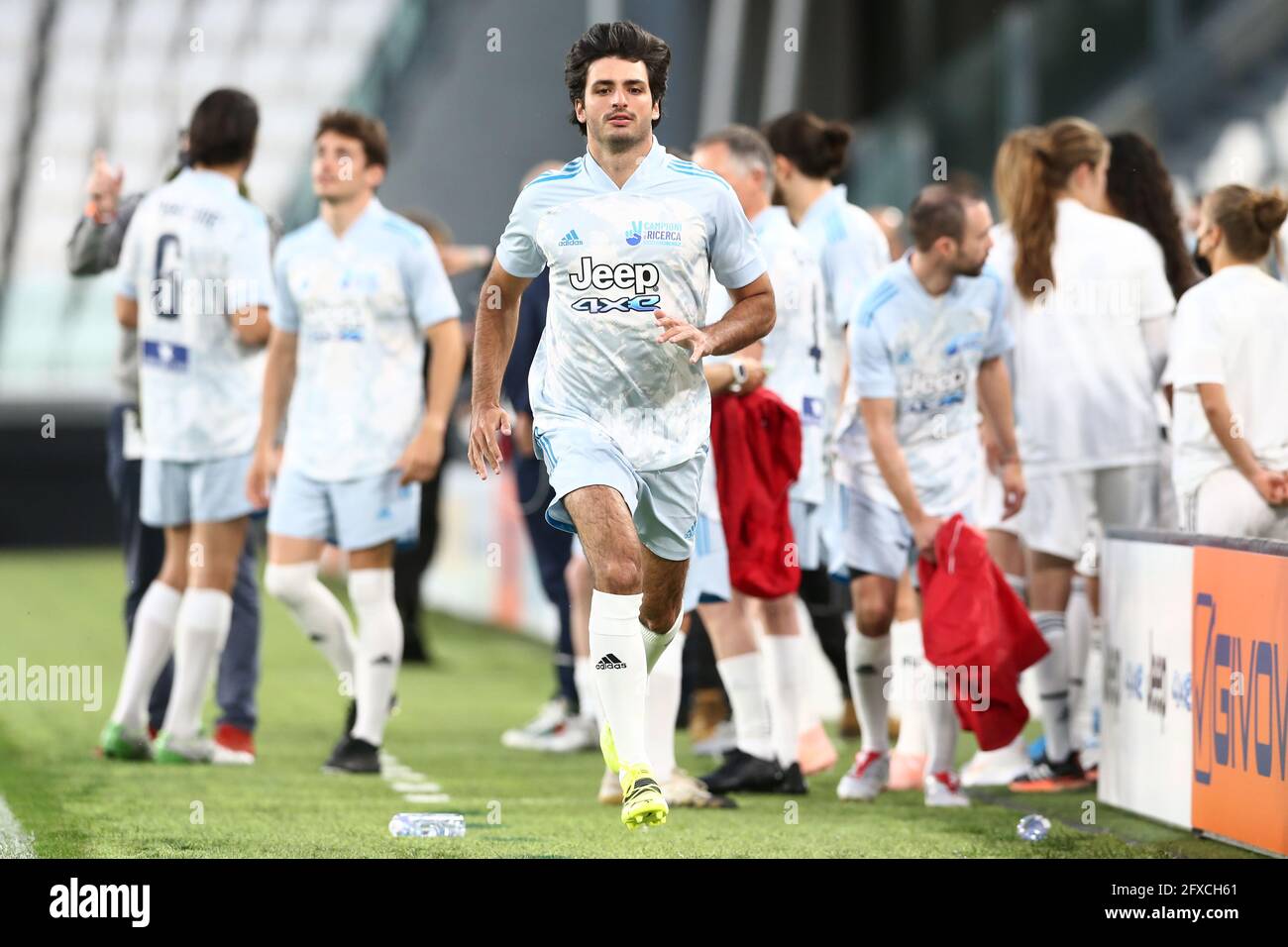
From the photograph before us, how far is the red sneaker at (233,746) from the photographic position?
792 centimetres

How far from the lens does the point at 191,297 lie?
7.82 metres

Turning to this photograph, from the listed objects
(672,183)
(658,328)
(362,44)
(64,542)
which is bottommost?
(64,542)

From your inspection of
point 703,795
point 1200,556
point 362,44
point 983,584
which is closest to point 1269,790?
point 1200,556

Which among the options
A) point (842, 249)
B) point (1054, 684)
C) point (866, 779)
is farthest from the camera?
point (842, 249)

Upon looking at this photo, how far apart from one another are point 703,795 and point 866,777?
66cm

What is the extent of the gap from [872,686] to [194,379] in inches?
108

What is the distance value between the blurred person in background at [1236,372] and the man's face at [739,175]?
1.43 m

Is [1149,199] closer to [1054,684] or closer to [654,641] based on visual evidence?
[1054,684]

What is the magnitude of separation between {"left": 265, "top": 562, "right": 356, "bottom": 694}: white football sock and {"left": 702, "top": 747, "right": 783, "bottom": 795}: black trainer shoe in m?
1.56

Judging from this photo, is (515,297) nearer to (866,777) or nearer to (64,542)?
(866,777)

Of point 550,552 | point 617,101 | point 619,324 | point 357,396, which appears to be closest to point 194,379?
point 357,396

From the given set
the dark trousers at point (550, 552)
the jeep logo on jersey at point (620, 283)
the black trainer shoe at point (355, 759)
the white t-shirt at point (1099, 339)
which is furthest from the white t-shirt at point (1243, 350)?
the dark trousers at point (550, 552)
